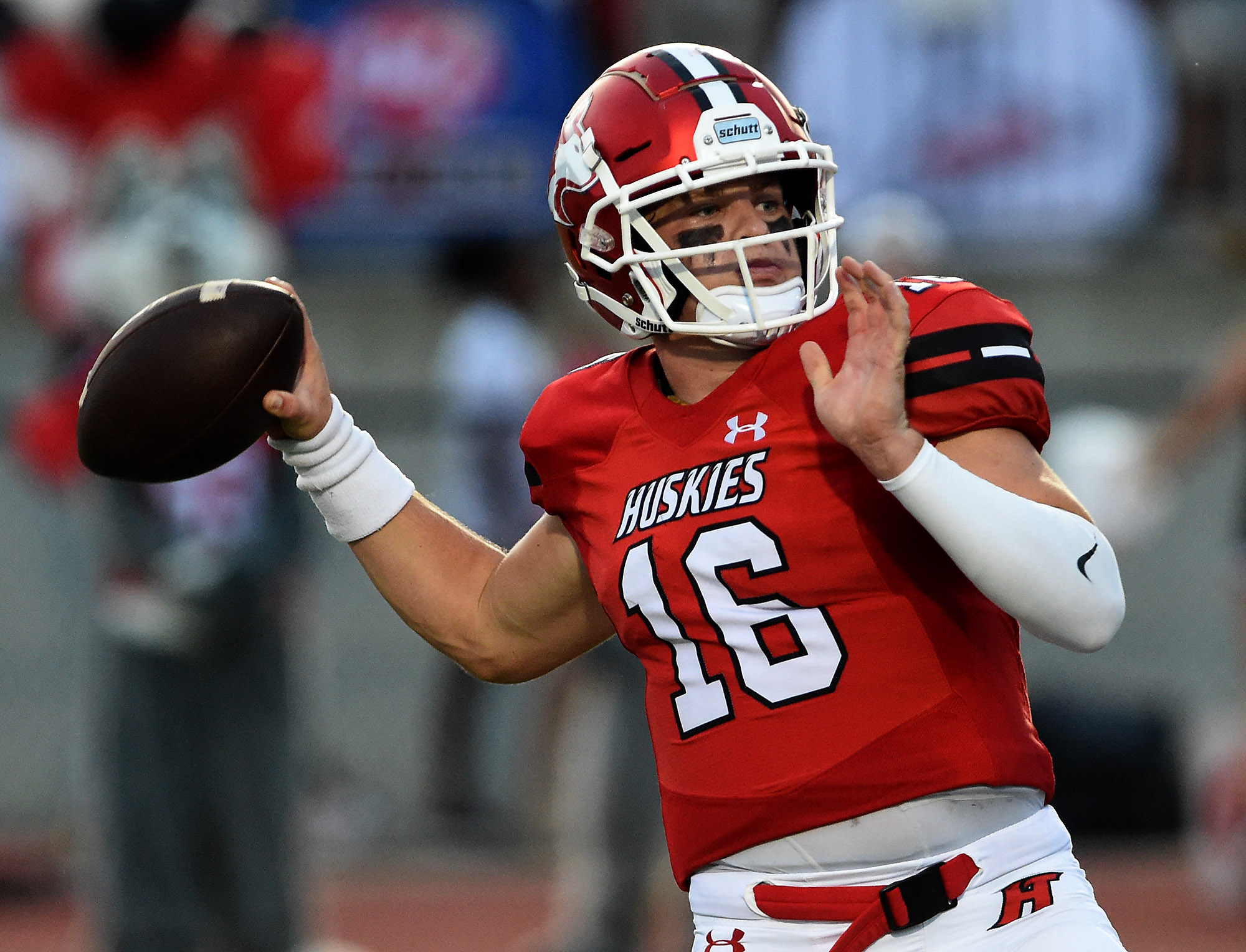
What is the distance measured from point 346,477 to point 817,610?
2.81ft

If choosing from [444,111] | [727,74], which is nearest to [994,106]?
[444,111]

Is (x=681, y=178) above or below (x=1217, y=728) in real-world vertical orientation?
above

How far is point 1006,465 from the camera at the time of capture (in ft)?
8.05

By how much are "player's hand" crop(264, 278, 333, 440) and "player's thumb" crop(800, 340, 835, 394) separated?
0.83 m

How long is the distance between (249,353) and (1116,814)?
556cm

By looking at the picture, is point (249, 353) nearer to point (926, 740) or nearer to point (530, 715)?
point (926, 740)

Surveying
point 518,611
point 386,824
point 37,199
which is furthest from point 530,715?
point 518,611

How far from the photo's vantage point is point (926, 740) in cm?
247

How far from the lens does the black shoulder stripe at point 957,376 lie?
244 centimetres

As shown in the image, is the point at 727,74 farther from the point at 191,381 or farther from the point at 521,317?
the point at 521,317

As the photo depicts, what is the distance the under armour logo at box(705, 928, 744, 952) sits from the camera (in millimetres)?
2537

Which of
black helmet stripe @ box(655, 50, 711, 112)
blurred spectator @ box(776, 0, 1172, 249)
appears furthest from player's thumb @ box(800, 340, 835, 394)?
blurred spectator @ box(776, 0, 1172, 249)

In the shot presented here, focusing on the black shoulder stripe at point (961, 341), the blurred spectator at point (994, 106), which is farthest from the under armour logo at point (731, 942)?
the blurred spectator at point (994, 106)

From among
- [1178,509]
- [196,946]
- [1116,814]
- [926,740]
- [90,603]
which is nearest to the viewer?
[926,740]
